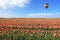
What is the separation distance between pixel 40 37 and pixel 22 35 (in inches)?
25.2

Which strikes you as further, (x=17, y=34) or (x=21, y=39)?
(x=17, y=34)

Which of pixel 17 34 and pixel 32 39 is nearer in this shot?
pixel 32 39

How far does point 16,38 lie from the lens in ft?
27.9

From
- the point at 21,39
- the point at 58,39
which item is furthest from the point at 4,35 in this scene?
the point at 58,39

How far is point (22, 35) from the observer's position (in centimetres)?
878

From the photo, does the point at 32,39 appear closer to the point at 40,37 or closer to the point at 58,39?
the point at 40,37

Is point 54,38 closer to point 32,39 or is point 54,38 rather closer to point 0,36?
point 32,39

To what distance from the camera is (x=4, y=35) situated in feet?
28.9

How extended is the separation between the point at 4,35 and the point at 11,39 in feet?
1.14

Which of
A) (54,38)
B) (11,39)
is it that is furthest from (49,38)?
(11,39)

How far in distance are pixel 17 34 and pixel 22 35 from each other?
39 cm

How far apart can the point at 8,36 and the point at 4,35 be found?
7.0 inches

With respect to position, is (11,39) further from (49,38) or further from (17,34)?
(49,38)

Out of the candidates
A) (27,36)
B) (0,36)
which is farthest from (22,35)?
(0,36)
